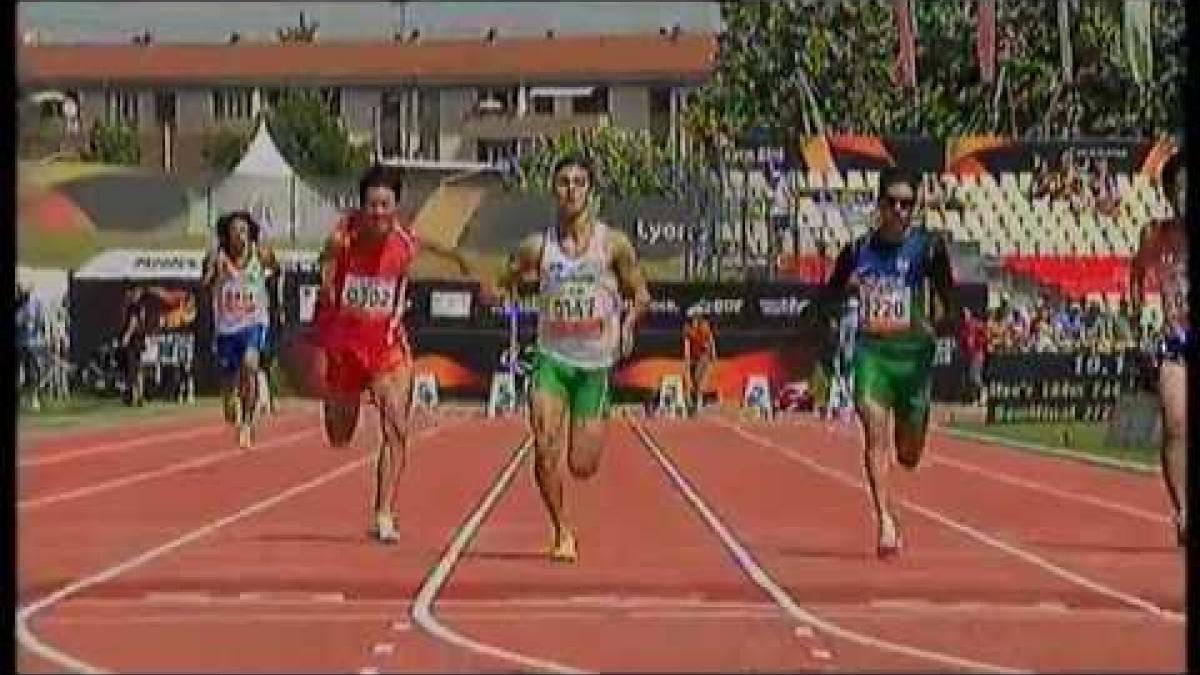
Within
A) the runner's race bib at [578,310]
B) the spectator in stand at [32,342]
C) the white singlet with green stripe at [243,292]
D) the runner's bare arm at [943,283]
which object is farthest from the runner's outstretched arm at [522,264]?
the spectator in stand at [32,342]

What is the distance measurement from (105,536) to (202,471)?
0.70 meters

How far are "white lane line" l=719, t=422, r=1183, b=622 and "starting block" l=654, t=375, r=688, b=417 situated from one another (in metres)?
0.38

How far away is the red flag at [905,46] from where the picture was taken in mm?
10336

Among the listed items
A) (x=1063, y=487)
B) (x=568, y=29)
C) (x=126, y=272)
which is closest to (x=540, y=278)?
(x=568, y=29)

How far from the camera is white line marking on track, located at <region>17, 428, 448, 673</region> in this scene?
8172 millimetres

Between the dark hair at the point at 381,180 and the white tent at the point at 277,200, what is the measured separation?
134 millimetres

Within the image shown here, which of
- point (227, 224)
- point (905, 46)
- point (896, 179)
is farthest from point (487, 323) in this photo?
point (905, 46)

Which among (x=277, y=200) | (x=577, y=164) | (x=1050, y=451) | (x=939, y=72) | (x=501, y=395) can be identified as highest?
(x=939, y=72)

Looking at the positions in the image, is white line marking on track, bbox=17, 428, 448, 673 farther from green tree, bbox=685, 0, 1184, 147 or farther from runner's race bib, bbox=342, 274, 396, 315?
green tree, bbox=685, 0, 1184, 147

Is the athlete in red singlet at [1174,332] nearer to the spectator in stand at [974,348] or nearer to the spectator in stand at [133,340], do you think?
the spectator in stand at [974,348]

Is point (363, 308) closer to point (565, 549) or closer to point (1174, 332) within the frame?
point (565, 549)

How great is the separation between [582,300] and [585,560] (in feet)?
2.91

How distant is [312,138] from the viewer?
31.6ft

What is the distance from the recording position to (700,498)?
9.70 m
